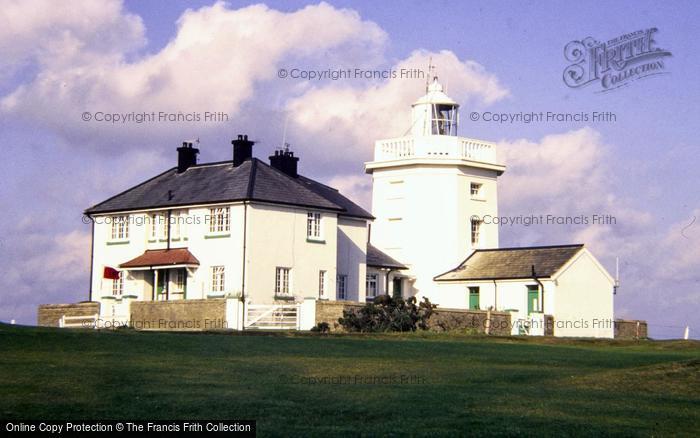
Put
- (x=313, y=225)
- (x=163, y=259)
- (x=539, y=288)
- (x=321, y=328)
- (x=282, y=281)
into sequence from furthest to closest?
(x=539, y=288)
(x=313, y=225)
(x=163, y=259)
(x=282, y=281)
(x=321, y=328)

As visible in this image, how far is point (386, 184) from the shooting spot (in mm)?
57938

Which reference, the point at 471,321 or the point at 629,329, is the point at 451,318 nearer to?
the point at 471,321

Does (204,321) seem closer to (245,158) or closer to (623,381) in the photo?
(245,158)

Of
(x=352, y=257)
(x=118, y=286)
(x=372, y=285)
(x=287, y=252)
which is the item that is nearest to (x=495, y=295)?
(x=372, y=285)

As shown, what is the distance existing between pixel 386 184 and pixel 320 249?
806 cm

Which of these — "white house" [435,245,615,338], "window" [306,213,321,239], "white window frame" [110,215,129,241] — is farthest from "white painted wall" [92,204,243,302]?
"white house" [435,245,615,338]

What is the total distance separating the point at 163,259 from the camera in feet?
165

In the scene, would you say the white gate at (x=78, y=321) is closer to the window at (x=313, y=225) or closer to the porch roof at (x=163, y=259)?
the porch roof at (x=163, y=259)

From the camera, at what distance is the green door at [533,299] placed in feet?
171

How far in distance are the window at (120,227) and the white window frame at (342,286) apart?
1010 cm

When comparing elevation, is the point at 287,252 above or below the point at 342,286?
above

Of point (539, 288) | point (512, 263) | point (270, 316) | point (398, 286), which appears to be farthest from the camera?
point (398, 286)

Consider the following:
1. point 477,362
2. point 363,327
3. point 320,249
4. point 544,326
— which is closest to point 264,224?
point 320,249

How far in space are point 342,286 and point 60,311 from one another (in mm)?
12975
